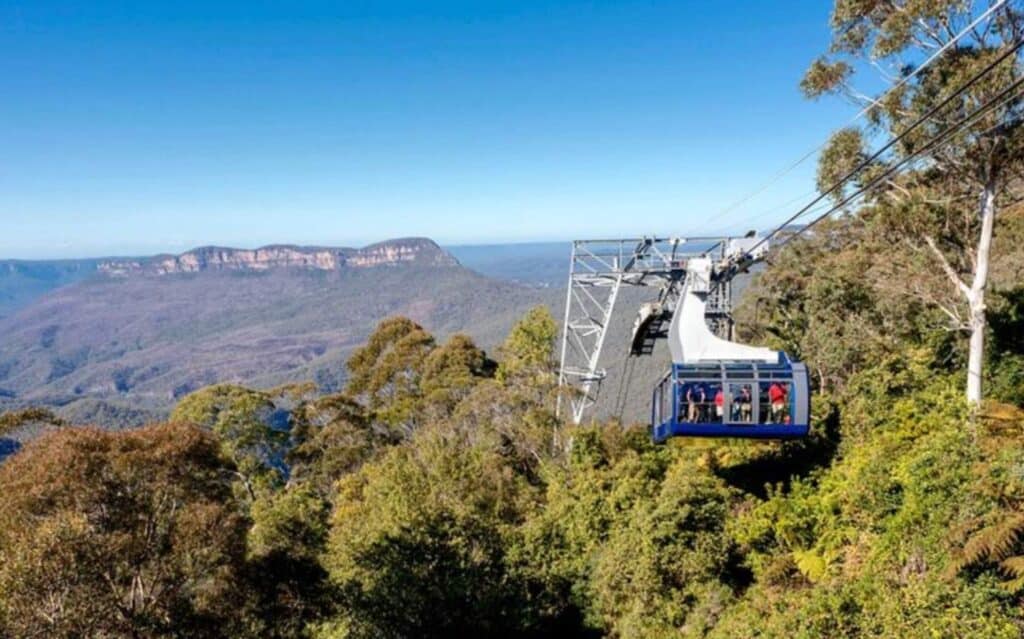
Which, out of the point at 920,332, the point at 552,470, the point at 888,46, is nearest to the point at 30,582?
the point at 552,470

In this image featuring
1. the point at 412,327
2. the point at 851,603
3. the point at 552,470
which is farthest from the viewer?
the point at 412,327

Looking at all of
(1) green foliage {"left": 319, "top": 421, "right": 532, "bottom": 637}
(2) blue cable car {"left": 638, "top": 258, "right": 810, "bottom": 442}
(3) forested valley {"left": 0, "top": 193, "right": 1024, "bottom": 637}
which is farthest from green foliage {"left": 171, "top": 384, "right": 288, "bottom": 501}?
(2) blue cable car {"left": 638, "top": 258, "right": 810, "bottom": 442}

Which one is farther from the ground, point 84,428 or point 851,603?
point 84,428

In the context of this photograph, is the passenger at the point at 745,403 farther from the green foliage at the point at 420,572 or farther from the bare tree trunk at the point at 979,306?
the green foliage at the point at 420,572

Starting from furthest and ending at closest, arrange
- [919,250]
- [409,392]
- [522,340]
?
1. [409,392]
2. [522,340]
3. [919,250]

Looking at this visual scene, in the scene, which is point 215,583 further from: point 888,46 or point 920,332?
point 920,332

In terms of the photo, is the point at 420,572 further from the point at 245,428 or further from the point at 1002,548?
the point at 245,428

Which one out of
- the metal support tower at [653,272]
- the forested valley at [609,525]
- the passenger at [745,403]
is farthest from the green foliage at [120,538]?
the metal support tower at [653,272]
